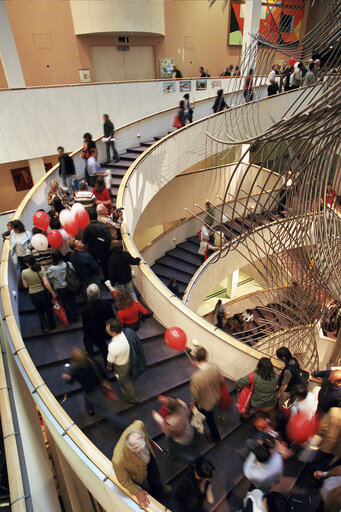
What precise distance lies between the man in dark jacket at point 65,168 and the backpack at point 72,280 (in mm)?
2872

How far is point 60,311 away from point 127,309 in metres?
1.12

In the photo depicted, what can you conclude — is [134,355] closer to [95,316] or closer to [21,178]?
[95,316]

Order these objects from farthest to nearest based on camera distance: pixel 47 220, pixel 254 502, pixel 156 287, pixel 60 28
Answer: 1. pixel 60 28
2. pixel 47 220
3. pixel 156 287
4. pixel 254 502

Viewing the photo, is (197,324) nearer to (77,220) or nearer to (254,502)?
(254,502)

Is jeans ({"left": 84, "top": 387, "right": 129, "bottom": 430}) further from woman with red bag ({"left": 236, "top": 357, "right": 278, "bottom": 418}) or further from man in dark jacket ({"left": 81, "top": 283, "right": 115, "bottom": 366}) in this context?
woman with red bag ({"left": 236, "top": 357, "right": 278, "bottom": 418})

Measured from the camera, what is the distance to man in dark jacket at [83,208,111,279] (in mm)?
4492

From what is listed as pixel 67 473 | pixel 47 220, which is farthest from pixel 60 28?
pixel 67 473

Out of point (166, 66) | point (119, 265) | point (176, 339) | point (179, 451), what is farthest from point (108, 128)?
point (166, 66)

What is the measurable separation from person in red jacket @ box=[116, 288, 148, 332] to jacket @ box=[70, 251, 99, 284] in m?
0.68

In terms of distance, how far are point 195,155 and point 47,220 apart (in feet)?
22.0

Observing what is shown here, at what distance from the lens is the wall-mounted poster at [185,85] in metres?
12.2

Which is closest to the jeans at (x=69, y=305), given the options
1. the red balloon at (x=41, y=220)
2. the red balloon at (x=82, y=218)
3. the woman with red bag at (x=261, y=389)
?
the red balloon at (x=82, y=218)

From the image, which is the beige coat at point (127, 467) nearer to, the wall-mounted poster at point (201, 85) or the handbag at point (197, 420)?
the handbag at point (197, 420)

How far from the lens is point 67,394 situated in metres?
3.73
